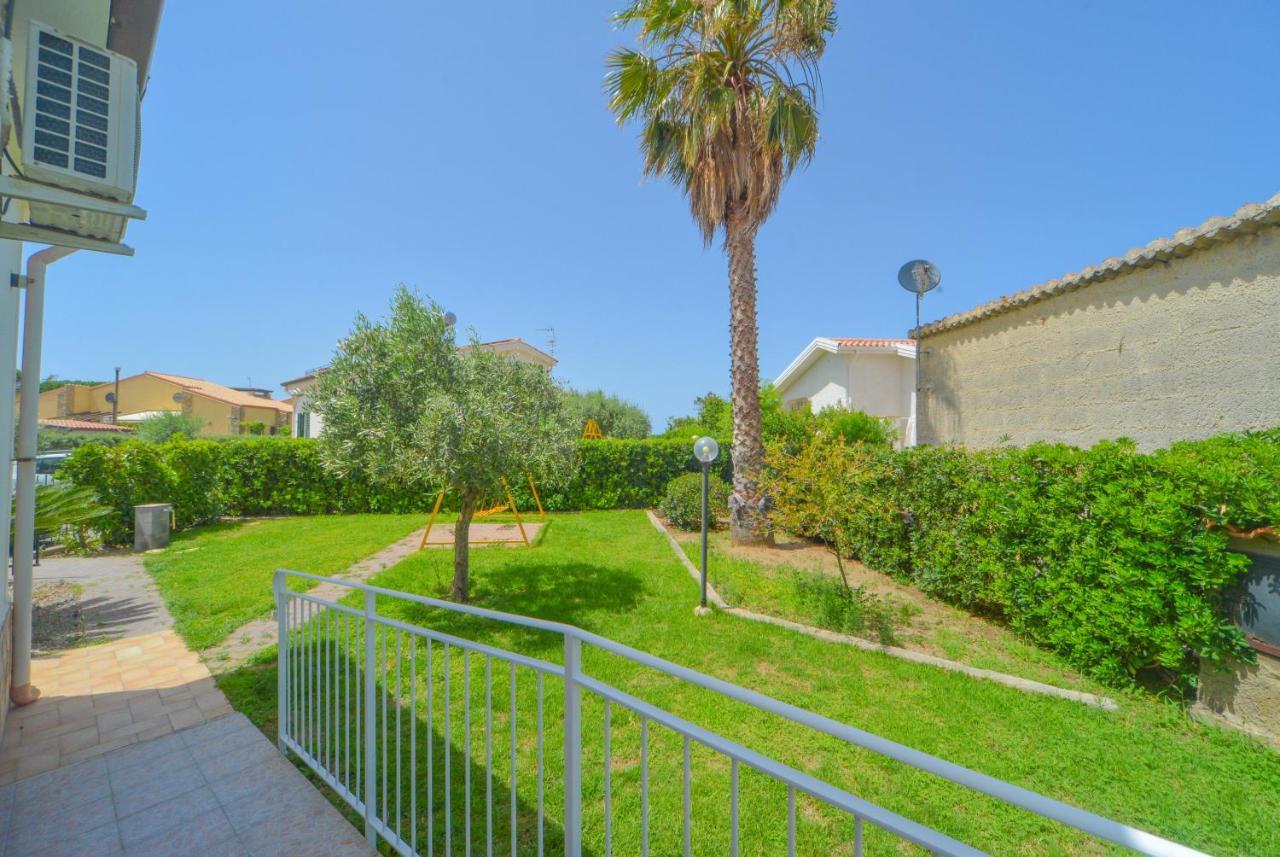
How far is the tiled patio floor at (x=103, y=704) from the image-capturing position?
3.45m

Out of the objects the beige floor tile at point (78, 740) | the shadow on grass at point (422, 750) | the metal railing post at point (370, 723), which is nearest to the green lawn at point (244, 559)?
the beige floor tile at point (78, 740)

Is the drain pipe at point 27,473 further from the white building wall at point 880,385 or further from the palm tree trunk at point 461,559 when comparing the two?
the white building wall at point 880,385

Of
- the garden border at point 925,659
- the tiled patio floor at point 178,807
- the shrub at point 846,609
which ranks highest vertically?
the shrub at point 846,609

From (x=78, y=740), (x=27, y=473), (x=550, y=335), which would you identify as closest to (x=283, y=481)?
(x=27, y=473)

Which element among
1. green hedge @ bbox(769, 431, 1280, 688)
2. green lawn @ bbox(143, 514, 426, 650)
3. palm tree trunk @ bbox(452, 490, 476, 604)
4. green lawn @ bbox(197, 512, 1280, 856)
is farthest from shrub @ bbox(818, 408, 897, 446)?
green lawn @ bbox(143, 514, 426, 650)

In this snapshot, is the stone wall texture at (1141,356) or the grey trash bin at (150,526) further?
the grey trash bin at (150,526)

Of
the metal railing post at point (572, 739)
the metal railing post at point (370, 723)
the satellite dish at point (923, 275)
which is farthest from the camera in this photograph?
the satellite dish at point (923, 275)

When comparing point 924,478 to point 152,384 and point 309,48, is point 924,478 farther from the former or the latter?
point 152,384

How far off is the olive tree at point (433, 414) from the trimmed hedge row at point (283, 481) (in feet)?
15.5

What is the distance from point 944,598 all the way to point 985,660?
1.71 m

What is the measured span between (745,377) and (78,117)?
8.21 m

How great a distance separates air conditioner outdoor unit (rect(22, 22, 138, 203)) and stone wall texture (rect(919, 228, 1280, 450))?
822 cm

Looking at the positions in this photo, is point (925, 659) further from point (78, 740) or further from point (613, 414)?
point (613, 414)

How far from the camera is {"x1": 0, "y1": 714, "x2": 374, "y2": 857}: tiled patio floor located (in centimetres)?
252
